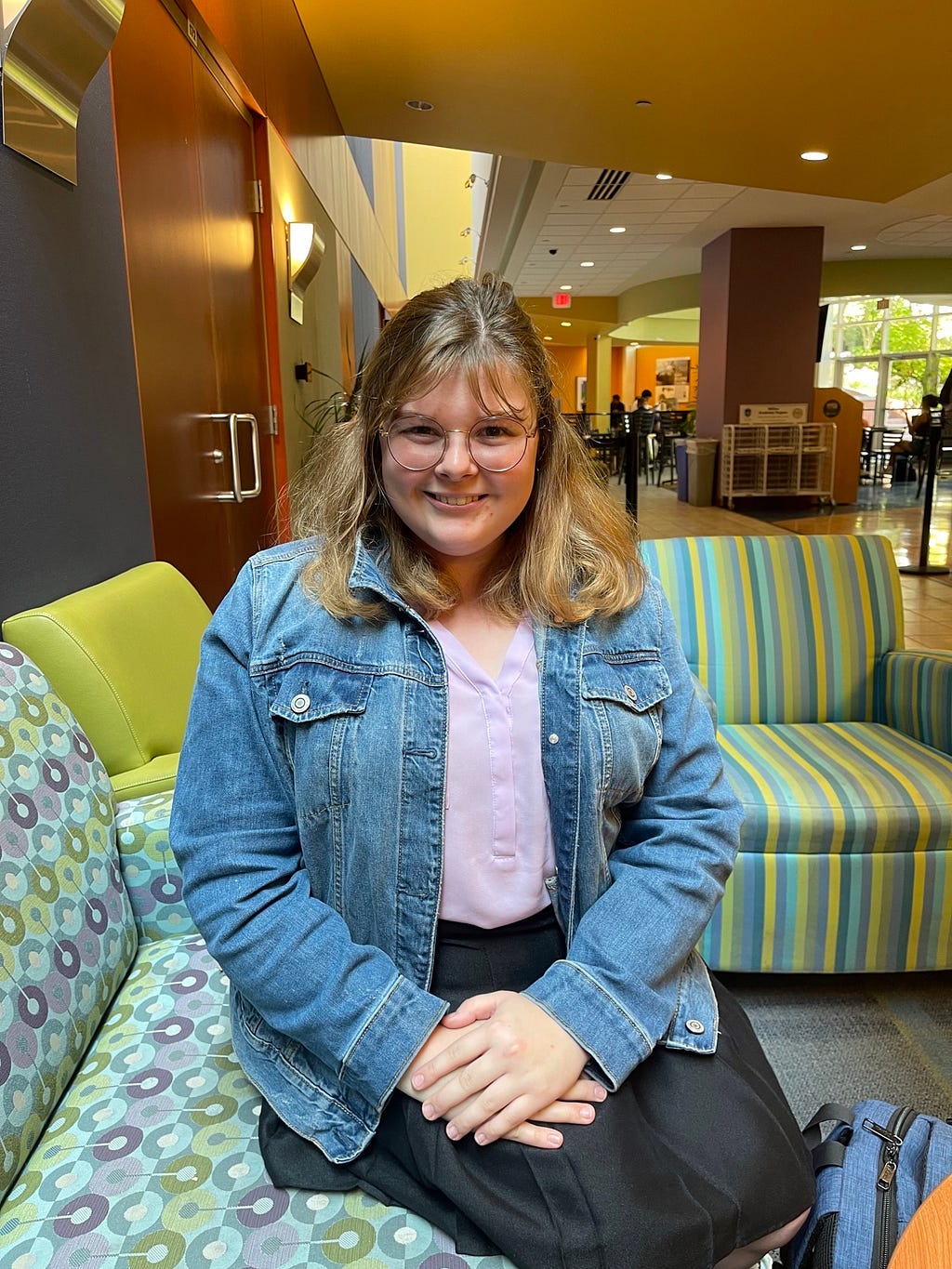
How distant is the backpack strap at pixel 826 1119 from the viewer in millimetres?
1098

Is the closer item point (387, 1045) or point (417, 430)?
point (387, 1045)

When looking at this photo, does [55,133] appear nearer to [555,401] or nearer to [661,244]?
[555,401]

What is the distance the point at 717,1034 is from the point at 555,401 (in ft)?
2.66

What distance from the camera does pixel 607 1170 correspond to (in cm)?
83

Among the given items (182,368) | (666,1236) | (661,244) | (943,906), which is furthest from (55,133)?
(661,244)

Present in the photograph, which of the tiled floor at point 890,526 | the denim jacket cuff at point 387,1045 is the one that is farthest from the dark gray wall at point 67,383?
the tiled floor at point 890,526

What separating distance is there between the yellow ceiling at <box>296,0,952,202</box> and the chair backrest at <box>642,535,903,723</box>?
3051 mm

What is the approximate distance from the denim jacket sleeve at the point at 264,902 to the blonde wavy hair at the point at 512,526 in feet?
0.51

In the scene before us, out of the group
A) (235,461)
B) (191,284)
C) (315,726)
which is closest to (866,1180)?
(315,726)

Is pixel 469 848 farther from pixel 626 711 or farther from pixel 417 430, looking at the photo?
pixel 417 430

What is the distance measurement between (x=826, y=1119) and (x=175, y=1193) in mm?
789

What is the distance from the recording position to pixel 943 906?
1.95 metres

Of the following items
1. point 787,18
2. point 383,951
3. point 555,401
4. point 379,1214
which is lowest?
point 379,1214

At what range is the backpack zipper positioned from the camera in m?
0.93
